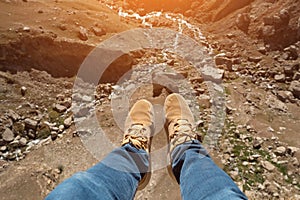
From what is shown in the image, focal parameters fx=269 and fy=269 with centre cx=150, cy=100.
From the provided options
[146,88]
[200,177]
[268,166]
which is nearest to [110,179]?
[200,177]

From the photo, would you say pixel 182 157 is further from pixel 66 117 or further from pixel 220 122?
pixel 66 117

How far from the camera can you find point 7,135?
4129mm

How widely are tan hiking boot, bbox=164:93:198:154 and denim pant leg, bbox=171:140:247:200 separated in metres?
0.28

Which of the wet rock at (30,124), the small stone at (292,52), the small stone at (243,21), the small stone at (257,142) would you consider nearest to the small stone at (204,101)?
the small stone at (257,142)

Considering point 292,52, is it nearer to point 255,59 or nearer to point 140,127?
point 255,59

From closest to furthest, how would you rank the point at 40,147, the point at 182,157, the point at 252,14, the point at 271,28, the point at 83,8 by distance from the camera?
the point at 182,157 < the point at 40,147 < the point at 271,28 < the point at 252,14 < the point at 83,8

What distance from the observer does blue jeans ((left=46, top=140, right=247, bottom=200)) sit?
171 cm

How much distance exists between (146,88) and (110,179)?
329 centimetres

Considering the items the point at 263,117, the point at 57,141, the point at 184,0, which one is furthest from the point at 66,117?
the point at 184,0

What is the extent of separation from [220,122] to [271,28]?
151 inches

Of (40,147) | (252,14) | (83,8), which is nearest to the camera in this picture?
(40,147)

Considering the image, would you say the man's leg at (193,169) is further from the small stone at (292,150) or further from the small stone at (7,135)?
the small stone at (7,135)

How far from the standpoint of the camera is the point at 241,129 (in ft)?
13.9

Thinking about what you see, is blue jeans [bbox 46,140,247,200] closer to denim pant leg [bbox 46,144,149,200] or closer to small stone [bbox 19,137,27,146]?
denim pant leg [bbox 46,144,149,200]
